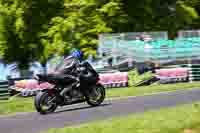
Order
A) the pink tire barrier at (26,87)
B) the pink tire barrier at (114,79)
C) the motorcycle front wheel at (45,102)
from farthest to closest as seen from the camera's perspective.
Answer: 1. the pink tire barrier at (114,79)
2. the pink tire barrier at (26,87)
3. the motorcycle front wheel at (45,102)

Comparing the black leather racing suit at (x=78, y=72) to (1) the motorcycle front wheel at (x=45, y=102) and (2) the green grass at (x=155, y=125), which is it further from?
(2) the green grass at (x=155, y=125)

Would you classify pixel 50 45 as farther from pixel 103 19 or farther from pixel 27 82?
pixel 27 82

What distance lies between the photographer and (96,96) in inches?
588

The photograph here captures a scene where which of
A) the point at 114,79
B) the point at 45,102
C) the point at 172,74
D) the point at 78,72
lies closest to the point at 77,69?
the point at 78,72

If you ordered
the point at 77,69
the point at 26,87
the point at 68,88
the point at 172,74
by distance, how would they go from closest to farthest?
the point at 68,88 → the point at 77,69 → the point at 26,87 → the point at 172,74

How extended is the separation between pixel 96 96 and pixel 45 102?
1.83m

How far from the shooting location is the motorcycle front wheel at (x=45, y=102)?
1348cm

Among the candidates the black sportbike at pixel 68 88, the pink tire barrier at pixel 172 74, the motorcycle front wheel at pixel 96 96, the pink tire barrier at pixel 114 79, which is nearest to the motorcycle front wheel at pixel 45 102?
the black sportbike at pixel 68 88

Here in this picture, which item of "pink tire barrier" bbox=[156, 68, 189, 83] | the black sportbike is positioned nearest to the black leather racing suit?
the black sportbike

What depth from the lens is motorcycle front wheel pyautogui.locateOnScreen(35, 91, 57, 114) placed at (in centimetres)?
1348

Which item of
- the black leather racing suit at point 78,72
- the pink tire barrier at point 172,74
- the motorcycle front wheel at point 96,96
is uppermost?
the black leather racing suit at point 78,72

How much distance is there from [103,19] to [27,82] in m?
13.9

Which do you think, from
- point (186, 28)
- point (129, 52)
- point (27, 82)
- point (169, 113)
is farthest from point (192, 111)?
point (186, 28)

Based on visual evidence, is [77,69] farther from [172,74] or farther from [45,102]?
[172,74]
